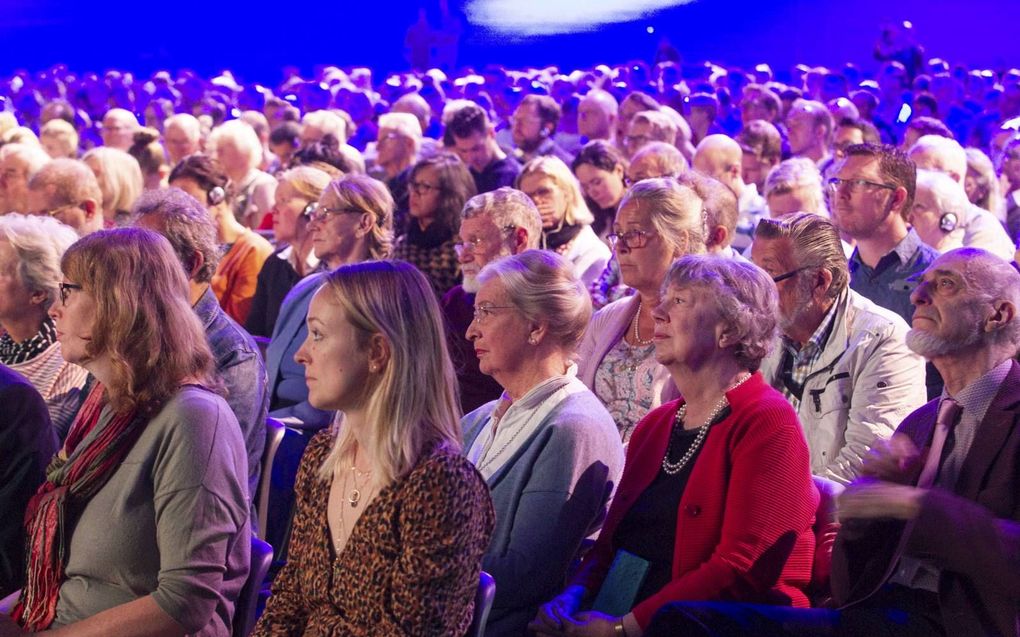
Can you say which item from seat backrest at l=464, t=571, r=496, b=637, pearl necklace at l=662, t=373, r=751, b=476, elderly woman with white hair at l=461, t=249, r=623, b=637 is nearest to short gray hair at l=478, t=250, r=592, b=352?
elderly woman with white hair at l=461, t=249, r=623, b=637

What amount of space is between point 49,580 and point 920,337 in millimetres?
2039

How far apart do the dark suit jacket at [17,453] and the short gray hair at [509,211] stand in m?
2.23

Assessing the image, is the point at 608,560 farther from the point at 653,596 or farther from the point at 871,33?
the point at 871,33

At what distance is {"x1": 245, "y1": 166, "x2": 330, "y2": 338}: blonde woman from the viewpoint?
5781mm

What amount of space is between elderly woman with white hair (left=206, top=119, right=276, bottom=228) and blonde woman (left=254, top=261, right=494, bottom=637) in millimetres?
5813

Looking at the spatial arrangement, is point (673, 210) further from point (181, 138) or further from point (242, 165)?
point (181, 138)

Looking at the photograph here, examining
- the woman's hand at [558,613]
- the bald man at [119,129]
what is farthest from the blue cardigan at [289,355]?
the bald man at [119,129]

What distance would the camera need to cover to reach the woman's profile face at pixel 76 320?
2652 mm

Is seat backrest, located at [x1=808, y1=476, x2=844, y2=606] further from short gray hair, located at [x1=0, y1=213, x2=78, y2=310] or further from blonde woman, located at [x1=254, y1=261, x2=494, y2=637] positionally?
short gray hair, located at [x1=0, y1=213, x2=78, y2=310]

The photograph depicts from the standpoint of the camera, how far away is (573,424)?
3.04 m

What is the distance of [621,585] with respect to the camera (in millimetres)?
2949

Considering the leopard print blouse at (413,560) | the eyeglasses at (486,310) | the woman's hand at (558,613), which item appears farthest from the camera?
the eyeglasses at (486,310)

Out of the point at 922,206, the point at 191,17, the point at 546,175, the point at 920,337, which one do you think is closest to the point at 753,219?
the point at 922,206

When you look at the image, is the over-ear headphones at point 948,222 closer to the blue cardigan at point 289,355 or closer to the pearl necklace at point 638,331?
the pearl necklace at point 638,331
